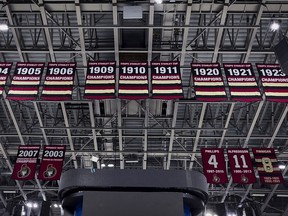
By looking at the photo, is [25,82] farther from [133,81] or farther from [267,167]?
[267,167]

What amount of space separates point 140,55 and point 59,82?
3662 mm

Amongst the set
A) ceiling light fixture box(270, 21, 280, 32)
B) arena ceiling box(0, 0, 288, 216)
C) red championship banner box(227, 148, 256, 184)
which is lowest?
red championship banner box(227, 148, 256, 184)

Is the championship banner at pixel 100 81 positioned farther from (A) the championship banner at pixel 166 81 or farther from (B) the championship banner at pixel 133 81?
(A) the championship banner at pixel 166 81

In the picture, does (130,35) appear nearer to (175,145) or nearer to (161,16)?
(161,16)

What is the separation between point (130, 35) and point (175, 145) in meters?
6.95

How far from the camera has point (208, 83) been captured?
917cm

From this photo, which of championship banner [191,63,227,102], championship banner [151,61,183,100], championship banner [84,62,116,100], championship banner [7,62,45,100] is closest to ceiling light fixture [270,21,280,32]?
championship banner [191,63,227,102]

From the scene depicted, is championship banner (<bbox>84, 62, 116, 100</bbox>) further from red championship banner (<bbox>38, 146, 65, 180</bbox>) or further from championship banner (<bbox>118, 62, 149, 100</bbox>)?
red championship banner (<bbox>38, 146, 65, 180</bbox>)

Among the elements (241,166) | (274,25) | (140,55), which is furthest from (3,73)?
(241,166)

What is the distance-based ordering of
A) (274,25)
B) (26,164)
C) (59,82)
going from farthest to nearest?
(26,164), (274,25), (59,82)

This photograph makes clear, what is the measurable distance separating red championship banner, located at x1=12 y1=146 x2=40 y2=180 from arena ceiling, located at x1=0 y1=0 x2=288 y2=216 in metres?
1.34

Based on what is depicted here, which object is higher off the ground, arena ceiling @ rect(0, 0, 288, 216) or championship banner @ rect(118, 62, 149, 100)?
arena ceiling @ rect(0, 0, 288, 216)

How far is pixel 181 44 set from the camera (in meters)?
12.2

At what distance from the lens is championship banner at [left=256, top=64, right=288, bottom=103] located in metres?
9.08
